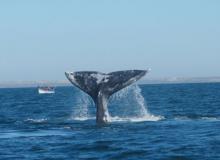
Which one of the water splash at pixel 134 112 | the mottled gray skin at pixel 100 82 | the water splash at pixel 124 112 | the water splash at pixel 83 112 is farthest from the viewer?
the water splash at pixel 83 112

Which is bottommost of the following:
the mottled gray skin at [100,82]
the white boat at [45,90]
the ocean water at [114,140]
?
the ocean water at [114,140]

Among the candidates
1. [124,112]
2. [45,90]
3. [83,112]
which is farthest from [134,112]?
[45,90]

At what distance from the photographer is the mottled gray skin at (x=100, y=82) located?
2294cm

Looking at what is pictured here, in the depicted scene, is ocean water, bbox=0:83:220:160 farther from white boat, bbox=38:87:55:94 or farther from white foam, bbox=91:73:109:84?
white boat, bbox=38:87:55:94

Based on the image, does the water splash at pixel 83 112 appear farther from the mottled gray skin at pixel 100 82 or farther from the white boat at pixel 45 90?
the white boat at pixel 45 90

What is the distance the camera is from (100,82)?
2320 cm

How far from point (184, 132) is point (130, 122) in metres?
4.30

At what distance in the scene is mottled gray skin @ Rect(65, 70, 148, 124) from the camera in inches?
903

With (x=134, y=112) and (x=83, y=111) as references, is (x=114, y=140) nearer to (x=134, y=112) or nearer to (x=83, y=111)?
(x=134, y=112)

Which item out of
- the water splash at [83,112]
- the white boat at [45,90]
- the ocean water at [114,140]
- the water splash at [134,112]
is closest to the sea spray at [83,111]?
the water splash at [83,112]

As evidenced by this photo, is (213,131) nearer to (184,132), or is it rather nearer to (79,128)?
(184,132)

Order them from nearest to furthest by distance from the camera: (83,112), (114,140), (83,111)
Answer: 1. (114,140)
2. (83,112)
3. (83,111)

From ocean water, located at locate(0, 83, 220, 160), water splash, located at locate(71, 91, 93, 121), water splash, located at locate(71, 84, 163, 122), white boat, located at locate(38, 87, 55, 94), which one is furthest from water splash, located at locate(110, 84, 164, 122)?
white boat, located at locate(38, 87, 55, 94)

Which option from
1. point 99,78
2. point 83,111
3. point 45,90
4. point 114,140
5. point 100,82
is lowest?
point 83,111
